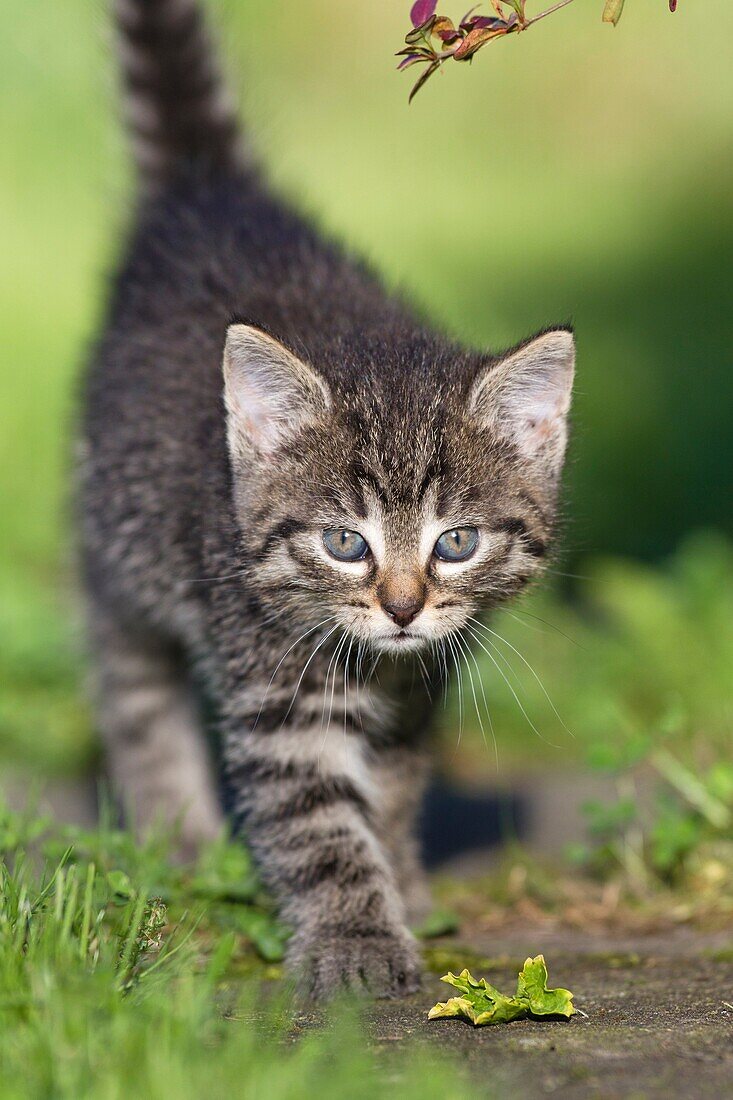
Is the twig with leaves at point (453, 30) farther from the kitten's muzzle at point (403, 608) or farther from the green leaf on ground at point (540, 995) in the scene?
the green leaf on ground at point (540, 995)

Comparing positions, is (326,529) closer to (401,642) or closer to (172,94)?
(401,642)

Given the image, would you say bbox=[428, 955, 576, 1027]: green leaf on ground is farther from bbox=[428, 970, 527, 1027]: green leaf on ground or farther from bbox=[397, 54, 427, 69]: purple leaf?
bbox=[397, 54, 427, 69]: purple leaf

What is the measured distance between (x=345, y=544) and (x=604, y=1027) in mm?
1261

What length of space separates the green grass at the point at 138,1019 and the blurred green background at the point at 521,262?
1.13 m

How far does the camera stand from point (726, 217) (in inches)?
400

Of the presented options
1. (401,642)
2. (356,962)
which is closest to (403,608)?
(401,642)

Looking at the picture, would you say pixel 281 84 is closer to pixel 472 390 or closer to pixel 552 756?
pixel 552 756

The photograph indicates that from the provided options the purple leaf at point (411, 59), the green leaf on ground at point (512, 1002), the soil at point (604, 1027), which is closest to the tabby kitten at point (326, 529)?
the soil at point (604, 1027)

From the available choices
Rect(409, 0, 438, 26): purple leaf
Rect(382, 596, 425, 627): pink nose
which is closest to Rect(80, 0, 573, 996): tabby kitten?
Rect(382, 596, 425, 627): pink nose

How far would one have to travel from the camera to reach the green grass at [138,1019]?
1941mm

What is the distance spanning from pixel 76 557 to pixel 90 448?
2.05 feet

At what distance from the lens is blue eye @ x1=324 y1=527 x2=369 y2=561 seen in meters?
3.17

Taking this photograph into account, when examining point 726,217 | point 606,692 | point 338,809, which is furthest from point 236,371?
point 726,217

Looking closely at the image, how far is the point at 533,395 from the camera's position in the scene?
3.41 metres
